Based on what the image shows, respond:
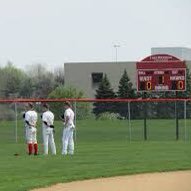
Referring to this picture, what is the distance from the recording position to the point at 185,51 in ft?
347

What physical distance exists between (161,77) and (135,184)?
2003 centimetres

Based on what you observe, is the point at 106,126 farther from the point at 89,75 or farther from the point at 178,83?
the point at 89,75

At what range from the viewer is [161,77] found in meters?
34.6

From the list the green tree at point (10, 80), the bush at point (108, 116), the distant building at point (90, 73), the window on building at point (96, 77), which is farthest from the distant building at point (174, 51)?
the bush at point (108, 116)

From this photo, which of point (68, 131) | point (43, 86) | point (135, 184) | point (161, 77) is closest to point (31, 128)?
point (68, 131)

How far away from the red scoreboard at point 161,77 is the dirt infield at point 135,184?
59.0 ft

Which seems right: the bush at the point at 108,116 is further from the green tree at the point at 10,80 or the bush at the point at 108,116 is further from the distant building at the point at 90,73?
the green tree at the point at 10,80

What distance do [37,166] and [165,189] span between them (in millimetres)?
5354

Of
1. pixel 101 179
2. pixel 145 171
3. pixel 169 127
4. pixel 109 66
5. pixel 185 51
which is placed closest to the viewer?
pixel 101 179

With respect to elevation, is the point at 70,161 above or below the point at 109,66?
below

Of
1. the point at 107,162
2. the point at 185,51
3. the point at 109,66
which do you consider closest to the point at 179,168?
the point at 107,162

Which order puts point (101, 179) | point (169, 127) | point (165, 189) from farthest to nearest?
point (169, 127) → point (101, 179) → point (165, 189)

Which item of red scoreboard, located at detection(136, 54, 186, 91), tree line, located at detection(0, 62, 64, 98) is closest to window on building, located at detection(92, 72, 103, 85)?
tree line, located at detection(0, 62, 64, 98)

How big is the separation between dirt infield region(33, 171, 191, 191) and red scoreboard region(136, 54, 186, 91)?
1798 centimetres
